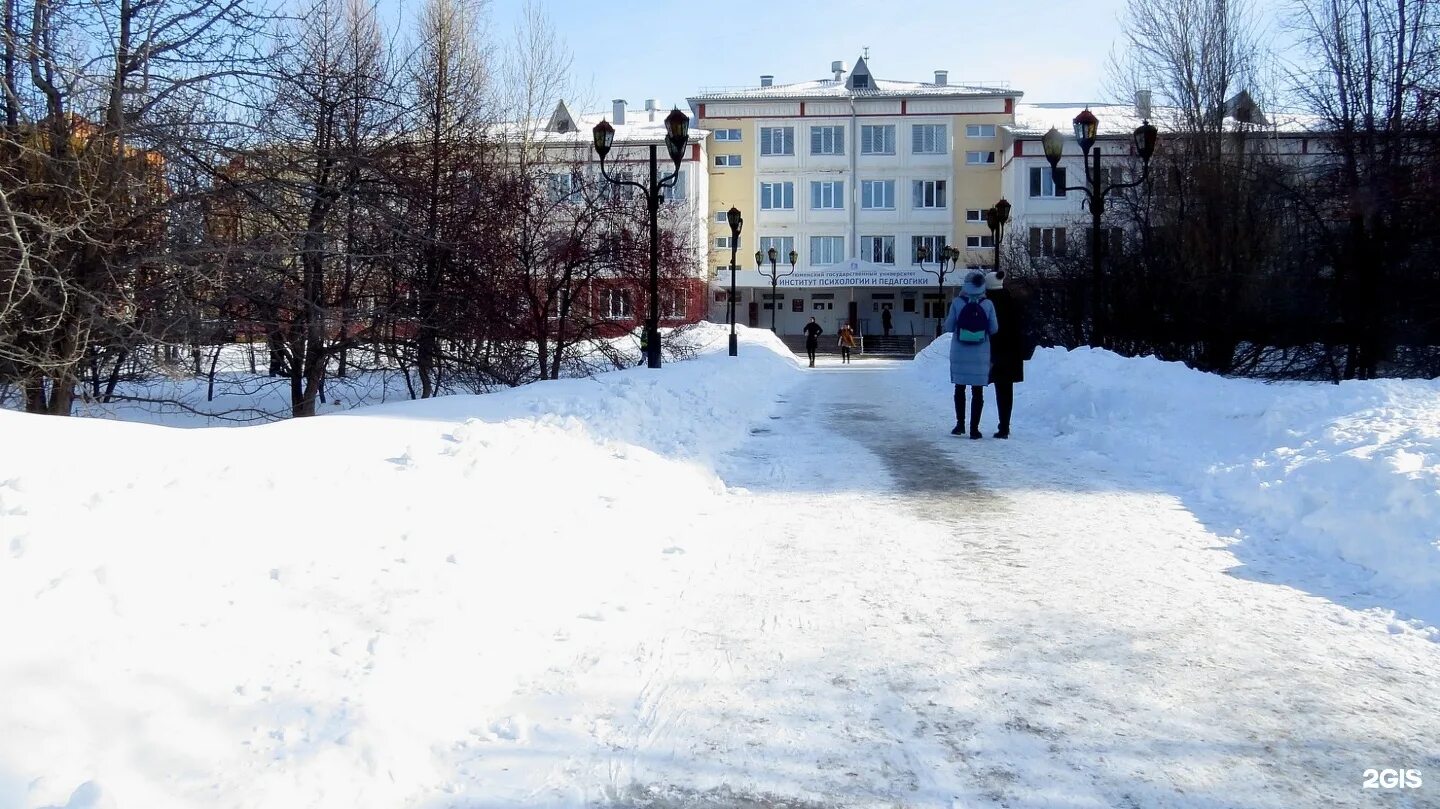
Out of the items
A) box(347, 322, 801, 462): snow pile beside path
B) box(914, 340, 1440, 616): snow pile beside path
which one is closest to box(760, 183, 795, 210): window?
box(347, 322, 801, 462): snow pile beside path

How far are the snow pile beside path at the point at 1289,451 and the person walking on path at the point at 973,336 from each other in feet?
3.88

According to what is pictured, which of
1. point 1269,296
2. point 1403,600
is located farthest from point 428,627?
point 1269,296

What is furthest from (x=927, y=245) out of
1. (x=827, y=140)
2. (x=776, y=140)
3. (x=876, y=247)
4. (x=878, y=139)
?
(x=776, y=140)

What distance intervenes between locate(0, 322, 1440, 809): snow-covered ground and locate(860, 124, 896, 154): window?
55893 mm

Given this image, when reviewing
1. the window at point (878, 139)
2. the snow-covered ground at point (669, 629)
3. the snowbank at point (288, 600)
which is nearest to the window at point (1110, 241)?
the snow-covered ground at point (669, 629)

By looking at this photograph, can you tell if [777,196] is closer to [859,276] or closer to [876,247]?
[876,247]

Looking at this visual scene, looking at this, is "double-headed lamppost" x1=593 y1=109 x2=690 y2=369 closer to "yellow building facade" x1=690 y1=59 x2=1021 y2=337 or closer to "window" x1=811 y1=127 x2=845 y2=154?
"yellow building facade" x1=690 y1=59 x2=1021 y2=337

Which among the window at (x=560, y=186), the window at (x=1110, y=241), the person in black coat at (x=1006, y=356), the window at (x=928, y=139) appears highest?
the window at (x=928, y=139)

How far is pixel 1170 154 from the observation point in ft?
106

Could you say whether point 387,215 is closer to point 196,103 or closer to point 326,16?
point 196,103

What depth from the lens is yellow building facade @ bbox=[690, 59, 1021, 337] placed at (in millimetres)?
61656

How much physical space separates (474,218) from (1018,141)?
46.8 meters

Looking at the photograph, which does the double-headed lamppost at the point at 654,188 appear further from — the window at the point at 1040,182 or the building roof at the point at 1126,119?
the window at the point at 1040,182

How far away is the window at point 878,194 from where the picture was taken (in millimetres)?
62281
